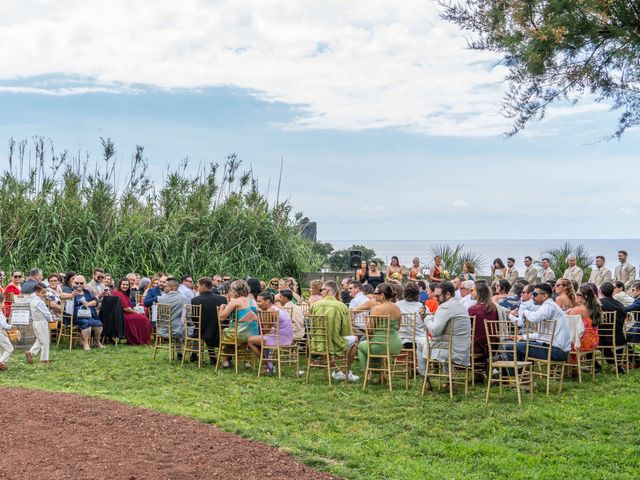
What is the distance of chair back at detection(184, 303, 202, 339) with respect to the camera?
11.0 m

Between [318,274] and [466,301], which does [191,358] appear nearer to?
[466,301]

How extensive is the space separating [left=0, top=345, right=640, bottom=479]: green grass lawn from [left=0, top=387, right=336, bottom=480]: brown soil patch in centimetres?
31

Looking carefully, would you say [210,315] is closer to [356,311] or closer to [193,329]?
[193,329]

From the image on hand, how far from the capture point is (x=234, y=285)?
10.7 metres

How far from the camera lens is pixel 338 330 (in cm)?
1002

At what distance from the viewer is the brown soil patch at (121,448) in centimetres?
570

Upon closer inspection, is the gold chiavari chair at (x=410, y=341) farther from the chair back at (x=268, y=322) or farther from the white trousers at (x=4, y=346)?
the white trousers at (x=4, y=346)

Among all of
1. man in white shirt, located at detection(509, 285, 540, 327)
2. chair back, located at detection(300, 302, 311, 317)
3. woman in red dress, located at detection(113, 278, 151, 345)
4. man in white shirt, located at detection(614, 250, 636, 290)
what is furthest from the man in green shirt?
man in white shirt, located at detection(614, 250, 636, 290)

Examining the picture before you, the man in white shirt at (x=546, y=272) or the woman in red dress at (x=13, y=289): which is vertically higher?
the man in white shirt at (x=546, y=272)

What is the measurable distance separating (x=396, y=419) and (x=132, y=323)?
7.35 metres

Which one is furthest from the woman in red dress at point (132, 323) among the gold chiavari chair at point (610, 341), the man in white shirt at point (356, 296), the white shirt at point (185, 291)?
the gold chiavari chair at point (610, 341)

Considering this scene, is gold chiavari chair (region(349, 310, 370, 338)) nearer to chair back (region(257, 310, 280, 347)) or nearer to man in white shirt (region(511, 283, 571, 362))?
chair back (region(257, 310, 280, 347))

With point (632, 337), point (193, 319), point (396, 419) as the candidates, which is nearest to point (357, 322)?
point (193, 319)

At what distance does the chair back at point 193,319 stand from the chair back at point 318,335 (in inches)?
73.3
